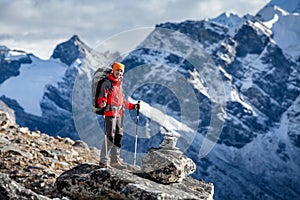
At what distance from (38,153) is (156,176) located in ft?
19.1

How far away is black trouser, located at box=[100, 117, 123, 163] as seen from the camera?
13143mm

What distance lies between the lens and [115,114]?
13117 millimetres

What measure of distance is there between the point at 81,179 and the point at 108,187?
0.81 meters

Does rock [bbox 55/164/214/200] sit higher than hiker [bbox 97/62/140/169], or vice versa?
hiker [bbox 97/62/140/169]

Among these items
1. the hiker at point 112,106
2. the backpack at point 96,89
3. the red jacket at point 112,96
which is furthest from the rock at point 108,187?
the red jacket at point 112,96

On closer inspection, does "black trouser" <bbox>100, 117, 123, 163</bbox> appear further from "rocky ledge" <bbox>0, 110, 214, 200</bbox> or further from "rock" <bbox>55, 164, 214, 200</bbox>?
"rock" <bbox>55, 164, 214, 200</bbox>

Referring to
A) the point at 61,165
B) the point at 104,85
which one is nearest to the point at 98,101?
the point at 104,85

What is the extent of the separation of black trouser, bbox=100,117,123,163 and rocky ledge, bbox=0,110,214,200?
0.55 metres

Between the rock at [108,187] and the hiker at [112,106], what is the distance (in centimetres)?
156

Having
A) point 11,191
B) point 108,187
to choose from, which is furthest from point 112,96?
point 11,191

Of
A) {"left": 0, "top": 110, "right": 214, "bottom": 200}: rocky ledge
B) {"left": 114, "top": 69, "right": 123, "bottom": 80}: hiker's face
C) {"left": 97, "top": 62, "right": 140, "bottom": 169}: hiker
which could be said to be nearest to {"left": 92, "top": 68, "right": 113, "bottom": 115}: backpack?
{"left": 97, "top": 62, "right": 140, "bottom": 169}: hiker

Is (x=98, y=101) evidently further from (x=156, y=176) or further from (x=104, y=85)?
(x=156, y=176)

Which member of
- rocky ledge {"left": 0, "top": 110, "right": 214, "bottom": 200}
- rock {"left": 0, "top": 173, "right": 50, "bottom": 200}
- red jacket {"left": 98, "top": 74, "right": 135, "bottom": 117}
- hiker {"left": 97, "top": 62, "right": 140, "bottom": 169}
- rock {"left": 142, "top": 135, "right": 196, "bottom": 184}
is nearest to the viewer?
rock {"left": 0, "top": 173, "right": 50, "bottom": 200}

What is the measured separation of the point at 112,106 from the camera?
13.0 metres
